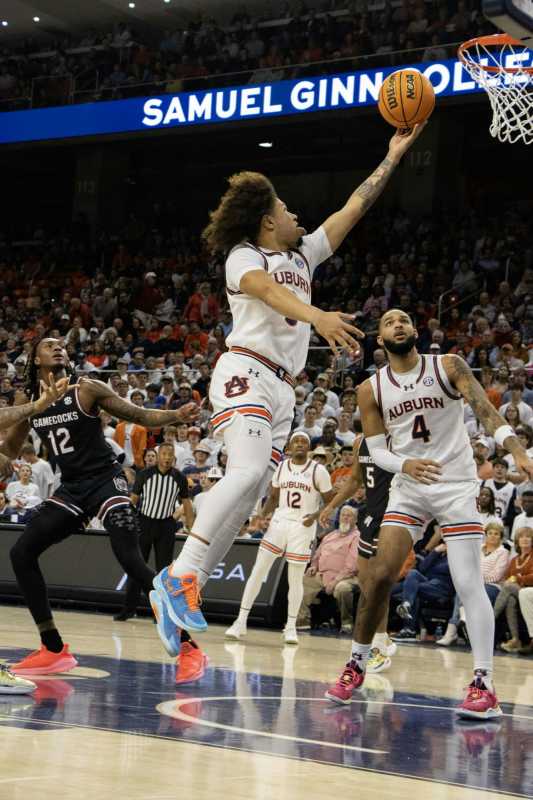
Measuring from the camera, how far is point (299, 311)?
4809mm

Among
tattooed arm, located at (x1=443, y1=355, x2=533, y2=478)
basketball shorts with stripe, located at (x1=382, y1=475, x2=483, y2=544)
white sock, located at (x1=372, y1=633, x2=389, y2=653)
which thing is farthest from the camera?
white sock, located at (x1=372, y1=633, x2=389, y2=653)

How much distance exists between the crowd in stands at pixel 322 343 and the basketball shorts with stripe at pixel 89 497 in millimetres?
5361

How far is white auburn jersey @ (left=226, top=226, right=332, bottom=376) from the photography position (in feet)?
17.4

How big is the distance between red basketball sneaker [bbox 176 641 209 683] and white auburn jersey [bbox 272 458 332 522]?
17.2ft

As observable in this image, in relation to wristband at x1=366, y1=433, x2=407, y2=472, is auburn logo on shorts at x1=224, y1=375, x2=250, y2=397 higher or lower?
higher

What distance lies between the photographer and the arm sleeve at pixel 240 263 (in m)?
5.21

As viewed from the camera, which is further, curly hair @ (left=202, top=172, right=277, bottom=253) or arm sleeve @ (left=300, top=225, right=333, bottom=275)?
arm sleeve @ (left=300, top=225, right=333, bottom=275)

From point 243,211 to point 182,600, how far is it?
190 centimetres

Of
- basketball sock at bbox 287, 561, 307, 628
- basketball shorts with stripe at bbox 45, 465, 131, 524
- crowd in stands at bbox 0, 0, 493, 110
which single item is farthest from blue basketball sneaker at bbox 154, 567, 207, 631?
crowd in stands at bbox 0, 0, 493, 110

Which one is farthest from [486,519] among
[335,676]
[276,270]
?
[276,270]

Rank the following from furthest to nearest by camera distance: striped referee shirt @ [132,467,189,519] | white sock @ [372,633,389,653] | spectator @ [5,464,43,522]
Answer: spectator @ [5,464,43,522], striped referee shirt @ [132,467,189,519], white sock @ [372,633,389,653]

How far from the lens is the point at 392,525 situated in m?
6.52

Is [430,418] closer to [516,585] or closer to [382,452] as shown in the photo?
[382,452]

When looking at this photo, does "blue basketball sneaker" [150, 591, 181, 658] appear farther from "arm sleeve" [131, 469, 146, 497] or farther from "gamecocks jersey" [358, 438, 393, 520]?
"arm sleeve" [131, 469, 146, 497]
